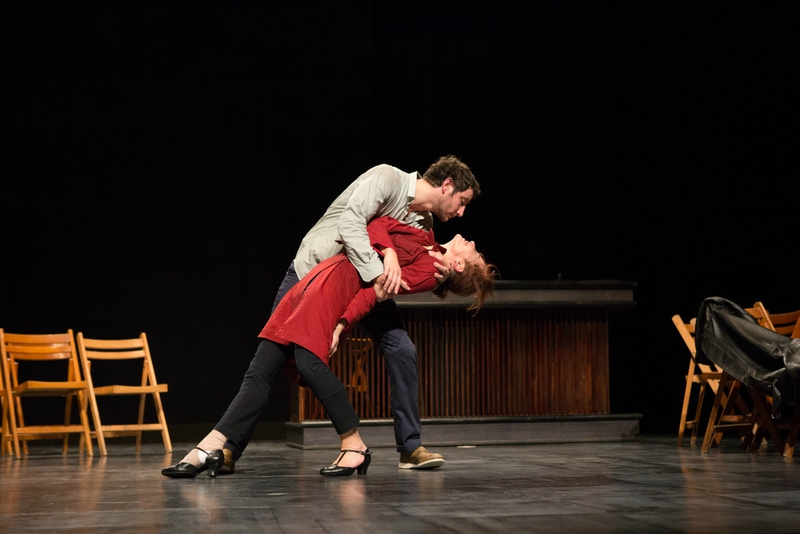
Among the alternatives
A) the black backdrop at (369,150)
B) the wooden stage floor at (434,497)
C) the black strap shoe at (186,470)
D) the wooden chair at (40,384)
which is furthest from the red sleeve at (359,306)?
the black backdrop at (369,150)

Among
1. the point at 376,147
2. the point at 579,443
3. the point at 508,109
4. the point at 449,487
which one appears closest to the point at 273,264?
the point at 376,147

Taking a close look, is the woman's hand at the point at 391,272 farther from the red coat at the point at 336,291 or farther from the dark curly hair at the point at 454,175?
the dark curly hair at the point at 454,175

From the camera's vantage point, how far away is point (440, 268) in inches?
127

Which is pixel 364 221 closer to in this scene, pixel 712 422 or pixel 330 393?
pixel 330 393

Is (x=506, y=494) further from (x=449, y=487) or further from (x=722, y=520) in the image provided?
(x=722, y=520)

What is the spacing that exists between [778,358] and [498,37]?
3.95 m

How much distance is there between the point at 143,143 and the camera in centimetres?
686

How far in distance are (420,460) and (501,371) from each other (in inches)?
77.6

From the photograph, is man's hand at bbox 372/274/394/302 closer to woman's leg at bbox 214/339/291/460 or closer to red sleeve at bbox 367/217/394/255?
red sleeve at bbox 367/217/394/255

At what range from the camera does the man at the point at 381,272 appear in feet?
10.1

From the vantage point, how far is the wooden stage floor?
199 cm

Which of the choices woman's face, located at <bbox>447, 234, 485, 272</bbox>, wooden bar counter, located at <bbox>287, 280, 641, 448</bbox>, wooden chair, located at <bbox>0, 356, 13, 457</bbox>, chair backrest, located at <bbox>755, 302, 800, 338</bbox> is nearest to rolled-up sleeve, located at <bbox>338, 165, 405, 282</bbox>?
woman's face, located at <bbox>447, 234, 485, 272</bbox>

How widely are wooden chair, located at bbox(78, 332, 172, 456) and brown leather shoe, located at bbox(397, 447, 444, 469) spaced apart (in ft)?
7.23

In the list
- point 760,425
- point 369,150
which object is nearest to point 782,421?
point 760,425
